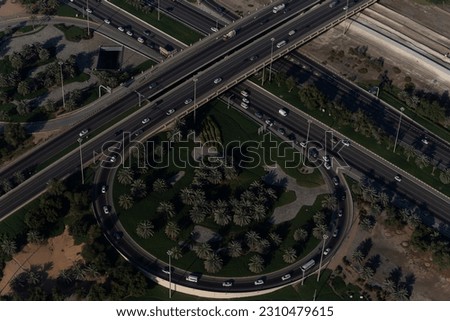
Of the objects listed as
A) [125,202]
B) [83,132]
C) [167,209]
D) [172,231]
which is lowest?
[172,231]

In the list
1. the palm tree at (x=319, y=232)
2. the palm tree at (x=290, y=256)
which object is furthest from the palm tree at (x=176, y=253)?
the palm tree at (x=319, y=232)

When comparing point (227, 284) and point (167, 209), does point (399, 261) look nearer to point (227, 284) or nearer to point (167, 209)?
point (227, 284)

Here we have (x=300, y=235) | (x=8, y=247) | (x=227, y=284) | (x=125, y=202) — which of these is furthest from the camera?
(x=125, y=202)

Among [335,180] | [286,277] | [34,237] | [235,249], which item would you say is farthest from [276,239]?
[34,237]

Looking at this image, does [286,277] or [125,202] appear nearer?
[286,277]

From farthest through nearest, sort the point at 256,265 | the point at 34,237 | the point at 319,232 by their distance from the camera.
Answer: the point at 319,232 → the point at 34,237 → the point at 256,265

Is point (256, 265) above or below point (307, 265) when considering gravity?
above

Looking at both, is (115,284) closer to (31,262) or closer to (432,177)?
(31,262)

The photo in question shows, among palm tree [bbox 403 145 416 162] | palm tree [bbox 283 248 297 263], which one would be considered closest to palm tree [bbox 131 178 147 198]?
palm tree [bbox 283 248 297 263]
